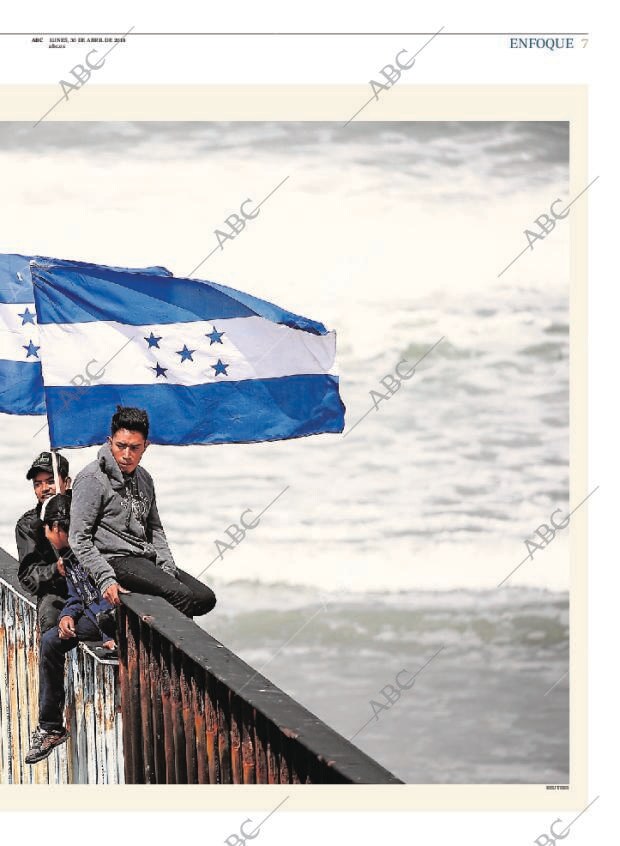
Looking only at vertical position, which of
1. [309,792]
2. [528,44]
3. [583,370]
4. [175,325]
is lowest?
[309,792]

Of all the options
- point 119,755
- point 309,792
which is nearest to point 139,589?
point 119,755

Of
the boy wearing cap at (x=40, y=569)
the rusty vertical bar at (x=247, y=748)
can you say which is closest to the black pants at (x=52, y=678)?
the boy wearing cap at (x=40, y=569)

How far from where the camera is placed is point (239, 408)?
35.2ft

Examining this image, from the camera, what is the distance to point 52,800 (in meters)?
8.27

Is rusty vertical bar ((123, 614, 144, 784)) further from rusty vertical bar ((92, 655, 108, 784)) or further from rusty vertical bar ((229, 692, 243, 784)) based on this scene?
rusty vertical bar ((229, 692, 243, 784))

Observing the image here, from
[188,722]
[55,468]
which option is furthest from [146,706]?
[55,468]

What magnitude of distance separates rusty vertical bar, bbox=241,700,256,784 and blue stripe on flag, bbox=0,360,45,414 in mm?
6402

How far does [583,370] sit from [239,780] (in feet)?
14.5

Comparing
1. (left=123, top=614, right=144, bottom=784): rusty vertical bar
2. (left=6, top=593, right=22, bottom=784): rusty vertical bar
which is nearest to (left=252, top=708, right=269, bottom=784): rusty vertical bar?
(left=123, top=614, right=144, bottom=784): rusty vertical bar

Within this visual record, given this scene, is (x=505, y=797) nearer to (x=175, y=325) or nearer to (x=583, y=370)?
(x=583, y=370)

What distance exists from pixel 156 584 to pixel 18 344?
5.16m

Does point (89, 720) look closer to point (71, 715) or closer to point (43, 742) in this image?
point (71, 715)

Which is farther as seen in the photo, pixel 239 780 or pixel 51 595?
pixel 51 595

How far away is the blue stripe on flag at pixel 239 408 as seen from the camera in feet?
34.6
